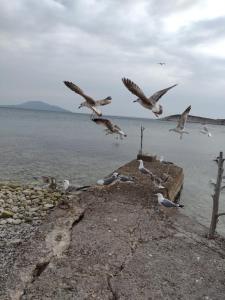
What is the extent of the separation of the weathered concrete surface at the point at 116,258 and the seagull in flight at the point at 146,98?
3356 mm

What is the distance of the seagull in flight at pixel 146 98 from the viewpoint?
873 cm

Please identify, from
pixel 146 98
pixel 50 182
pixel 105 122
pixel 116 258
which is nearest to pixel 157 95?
pixel 146 98

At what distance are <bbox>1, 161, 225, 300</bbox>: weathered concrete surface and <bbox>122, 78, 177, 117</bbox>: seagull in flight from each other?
3.36 meters

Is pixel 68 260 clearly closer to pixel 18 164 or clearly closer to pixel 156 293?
pixel 156 293

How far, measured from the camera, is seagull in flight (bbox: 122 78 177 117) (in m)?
8.73

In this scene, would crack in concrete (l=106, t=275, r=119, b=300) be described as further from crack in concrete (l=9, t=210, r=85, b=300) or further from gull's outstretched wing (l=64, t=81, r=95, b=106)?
gull's outstretched wing (l=64, t=81, r=95, b=106)

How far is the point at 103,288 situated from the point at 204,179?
23570 mm

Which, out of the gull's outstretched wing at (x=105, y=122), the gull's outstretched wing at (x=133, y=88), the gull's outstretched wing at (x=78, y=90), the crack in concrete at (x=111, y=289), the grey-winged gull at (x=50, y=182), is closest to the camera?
the crack in concrete at (x=111, y=289)

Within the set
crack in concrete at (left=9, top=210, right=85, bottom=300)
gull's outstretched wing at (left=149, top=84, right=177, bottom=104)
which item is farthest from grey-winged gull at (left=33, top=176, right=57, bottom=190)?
gull's outstretched wing at (left=149, top=84, right=177, bottom=104)

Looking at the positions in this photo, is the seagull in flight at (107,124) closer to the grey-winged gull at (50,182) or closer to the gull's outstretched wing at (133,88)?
the gull's outstretched wing at (133,88)

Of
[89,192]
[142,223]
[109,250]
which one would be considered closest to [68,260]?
[109,250]

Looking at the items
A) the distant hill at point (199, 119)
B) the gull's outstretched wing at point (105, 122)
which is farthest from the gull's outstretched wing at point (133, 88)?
the gull's outstretched wing at point (105, 122)

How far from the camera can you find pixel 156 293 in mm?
7195

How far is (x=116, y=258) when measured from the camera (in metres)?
8.48
